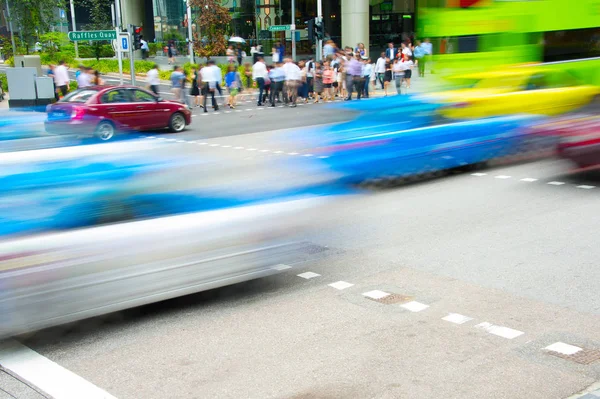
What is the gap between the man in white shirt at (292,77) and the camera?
85.2ft

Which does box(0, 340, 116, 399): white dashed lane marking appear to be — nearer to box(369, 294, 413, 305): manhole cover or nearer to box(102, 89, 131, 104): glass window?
box(369, 294, 413, 305): manhole cover

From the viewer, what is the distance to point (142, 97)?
19.8 meters

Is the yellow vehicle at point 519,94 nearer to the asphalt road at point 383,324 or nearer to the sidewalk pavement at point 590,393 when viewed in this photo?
the asphalt road at point 383,324

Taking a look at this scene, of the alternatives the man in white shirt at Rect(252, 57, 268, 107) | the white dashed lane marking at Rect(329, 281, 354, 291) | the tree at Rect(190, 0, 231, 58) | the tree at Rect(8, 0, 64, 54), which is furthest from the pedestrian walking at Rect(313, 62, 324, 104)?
the white dashed lane marking at Rect(329, 281, 354, 291)

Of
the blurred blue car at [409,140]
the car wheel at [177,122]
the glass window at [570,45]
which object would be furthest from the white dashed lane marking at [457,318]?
the car wheel at [177,122]

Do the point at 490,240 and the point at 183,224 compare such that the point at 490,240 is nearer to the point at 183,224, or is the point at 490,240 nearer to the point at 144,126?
the point at 183,224

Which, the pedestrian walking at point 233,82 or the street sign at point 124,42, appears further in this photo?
the street sign at point 124,42

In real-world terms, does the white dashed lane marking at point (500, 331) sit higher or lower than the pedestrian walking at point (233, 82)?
lower

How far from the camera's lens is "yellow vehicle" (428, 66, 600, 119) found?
12.2 metres

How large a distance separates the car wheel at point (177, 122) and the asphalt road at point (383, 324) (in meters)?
12.1

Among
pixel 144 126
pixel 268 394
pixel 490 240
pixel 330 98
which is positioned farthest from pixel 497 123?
pixel 330 98

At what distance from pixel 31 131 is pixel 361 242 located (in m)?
3.88

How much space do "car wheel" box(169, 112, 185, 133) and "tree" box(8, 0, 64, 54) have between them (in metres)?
13.0

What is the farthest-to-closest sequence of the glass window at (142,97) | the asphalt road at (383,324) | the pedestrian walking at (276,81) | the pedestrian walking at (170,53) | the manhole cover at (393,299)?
1. the pedestrian walking at (170,53)
2. the pedestrian walking at (276,81)
3. the glass window at (142,97)
4. the manhole cover at (393,299)
5. the asphalt road at (383,324)
